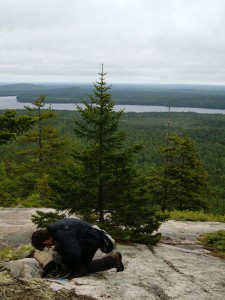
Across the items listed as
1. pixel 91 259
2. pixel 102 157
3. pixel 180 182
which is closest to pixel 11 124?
pixel 102 157

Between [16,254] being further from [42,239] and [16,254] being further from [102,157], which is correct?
[102,157]

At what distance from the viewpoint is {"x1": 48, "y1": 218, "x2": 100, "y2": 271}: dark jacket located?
5.99 metres

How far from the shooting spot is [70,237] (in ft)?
19.8

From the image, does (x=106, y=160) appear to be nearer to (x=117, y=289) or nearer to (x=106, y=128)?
(x=106, y=128)

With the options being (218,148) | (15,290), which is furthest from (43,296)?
(218,148)

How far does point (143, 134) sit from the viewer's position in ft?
418

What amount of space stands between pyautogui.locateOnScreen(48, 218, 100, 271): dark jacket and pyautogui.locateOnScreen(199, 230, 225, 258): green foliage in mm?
6269

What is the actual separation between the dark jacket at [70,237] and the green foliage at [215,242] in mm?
6269

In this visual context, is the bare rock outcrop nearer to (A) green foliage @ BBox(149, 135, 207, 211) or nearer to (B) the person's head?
(B) the person's head

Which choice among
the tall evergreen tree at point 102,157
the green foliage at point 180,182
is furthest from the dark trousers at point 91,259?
the green foliage at point 180,182

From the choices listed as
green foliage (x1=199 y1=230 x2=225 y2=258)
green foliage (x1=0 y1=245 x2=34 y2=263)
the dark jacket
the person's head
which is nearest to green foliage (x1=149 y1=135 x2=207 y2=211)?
green foliage (x1=199 y1=230 x2=225 y2=258)

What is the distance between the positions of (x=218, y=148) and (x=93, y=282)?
103 m

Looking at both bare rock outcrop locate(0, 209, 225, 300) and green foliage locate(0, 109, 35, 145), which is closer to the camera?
bare rock outcrop locate(0, 209, 225, 300)

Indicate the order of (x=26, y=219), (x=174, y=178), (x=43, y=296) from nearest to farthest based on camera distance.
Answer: (x=43, y=296) < (x=26, y=219) < (x=174, y=178)
